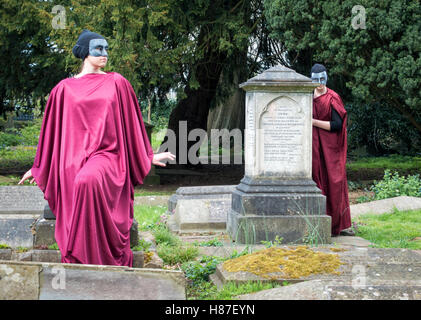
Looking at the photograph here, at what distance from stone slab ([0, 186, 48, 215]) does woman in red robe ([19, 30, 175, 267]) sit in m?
3.05

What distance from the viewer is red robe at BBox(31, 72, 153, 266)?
13.7 feet

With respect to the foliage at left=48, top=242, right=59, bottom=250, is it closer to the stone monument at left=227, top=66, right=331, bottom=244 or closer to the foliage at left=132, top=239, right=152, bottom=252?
the foliage at left=132, top=239, right=152, bottom=252

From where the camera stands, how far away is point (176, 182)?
50.0 feet

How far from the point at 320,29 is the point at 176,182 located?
5.66 metres

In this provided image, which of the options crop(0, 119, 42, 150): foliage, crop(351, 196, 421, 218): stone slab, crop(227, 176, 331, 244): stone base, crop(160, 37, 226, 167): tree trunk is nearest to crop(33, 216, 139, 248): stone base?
crop(227, 176, 331, 244): stone base

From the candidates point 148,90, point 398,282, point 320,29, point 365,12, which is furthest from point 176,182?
point 398,282

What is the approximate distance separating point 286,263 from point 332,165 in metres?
2.88

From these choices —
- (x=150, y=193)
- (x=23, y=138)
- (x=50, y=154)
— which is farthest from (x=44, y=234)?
(x=23, y=138)

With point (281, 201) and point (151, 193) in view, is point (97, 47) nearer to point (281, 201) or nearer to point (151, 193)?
point (281, 201)

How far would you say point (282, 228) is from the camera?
644cm

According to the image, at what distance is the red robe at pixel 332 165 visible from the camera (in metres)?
7.10

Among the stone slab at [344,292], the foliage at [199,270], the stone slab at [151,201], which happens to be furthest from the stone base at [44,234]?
the stone slab at [151,201]

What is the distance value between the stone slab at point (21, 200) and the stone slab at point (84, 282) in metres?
4.23

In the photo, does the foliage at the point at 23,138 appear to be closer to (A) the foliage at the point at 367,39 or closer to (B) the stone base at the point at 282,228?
(A) the foliage at the point at 367,39
